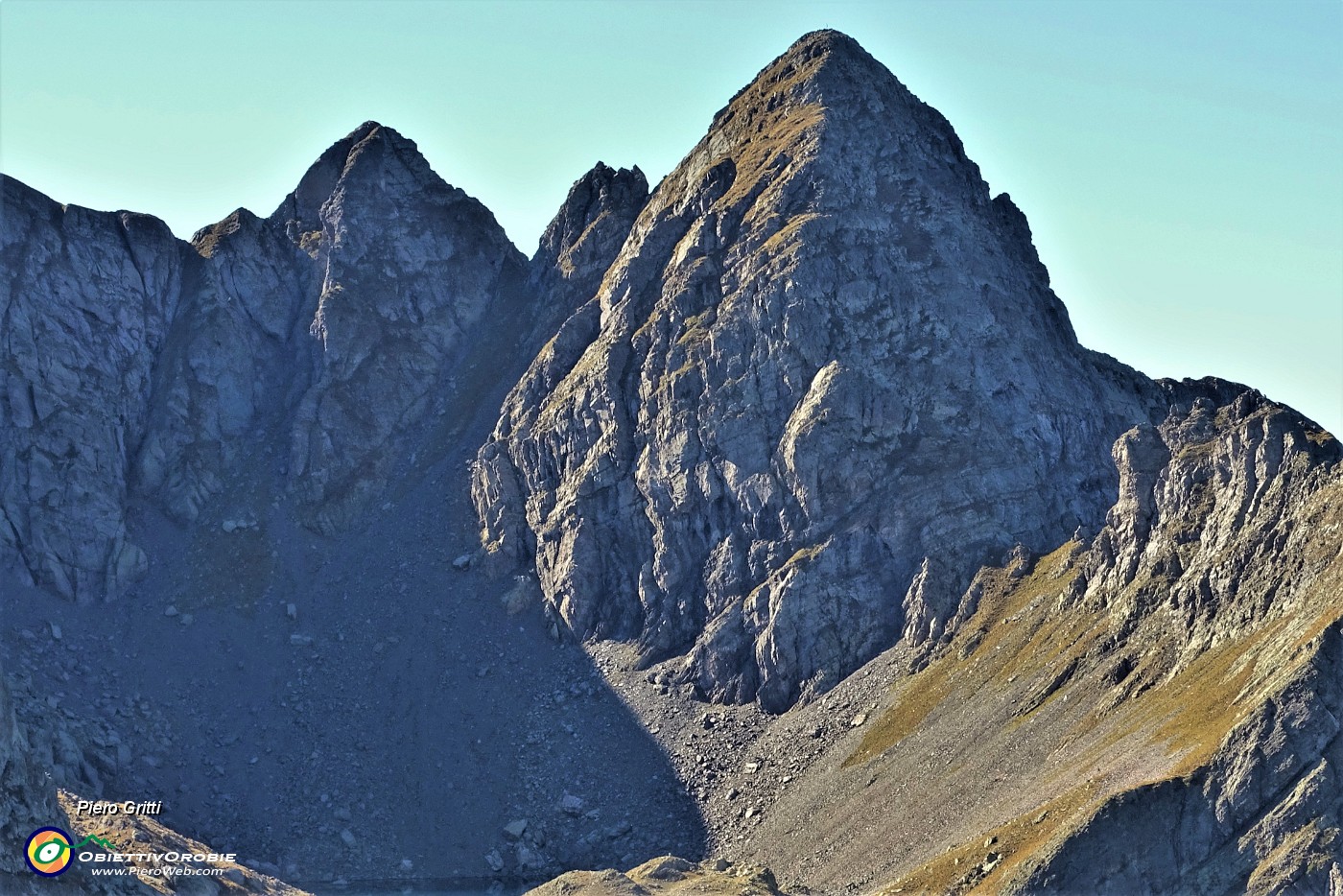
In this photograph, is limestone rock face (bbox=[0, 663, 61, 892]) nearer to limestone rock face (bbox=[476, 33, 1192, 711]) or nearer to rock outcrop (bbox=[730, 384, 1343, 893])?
rock outcrop (bbox=[730, 384, 1343, 893])

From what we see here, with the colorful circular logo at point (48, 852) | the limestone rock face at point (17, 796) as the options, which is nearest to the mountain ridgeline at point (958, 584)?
the limestone rock face at point (17, 796)

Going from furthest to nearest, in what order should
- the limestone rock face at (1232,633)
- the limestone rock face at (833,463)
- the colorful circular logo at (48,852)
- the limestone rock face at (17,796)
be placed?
the limestone rock face at (833,463) < the limestone rock face at (1232,633) < the colorful circular logo at (48,852) < the limestone rock face at (17,796)

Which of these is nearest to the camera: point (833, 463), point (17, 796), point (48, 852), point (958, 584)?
point (48, 852)

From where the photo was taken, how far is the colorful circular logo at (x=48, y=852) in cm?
11856

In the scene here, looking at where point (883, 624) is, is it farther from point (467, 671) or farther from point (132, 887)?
point (132, 887)

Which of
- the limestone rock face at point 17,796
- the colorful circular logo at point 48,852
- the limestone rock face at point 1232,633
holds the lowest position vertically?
the limestone rock face at point 1232,633

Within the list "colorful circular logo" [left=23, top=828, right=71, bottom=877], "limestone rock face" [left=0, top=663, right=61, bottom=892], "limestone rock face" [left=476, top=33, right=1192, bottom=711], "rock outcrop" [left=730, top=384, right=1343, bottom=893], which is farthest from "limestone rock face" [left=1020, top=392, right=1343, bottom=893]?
"limestone rock face" [left=0, top=663, right=61, bottom=892]

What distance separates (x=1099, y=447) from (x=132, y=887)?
104m

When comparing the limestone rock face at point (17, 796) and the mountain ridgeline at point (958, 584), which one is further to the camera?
the mountain ridgeline at point (958, 584)

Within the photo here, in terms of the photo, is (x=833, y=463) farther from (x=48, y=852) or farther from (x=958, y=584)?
(x=48, y=852)

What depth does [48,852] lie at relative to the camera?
4707 inches

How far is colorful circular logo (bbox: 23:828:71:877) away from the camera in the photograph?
119 m

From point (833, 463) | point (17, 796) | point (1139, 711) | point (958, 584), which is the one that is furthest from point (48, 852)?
point (958, 584)

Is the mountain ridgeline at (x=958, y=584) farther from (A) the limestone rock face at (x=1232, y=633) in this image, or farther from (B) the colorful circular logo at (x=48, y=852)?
(B) the colorful circular logo at (x=48, y=852)
